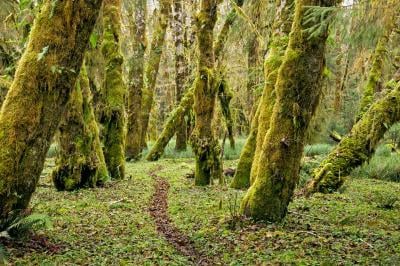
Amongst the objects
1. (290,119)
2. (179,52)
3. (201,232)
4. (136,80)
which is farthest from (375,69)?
(201,232)

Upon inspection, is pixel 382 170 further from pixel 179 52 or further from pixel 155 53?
pixel 155 53

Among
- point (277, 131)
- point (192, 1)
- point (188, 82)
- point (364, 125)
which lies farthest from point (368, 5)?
point (192, 1)

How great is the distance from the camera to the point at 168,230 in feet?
23.9

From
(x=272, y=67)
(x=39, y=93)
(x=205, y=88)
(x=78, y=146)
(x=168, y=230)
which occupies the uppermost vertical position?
(x=272, y=67)

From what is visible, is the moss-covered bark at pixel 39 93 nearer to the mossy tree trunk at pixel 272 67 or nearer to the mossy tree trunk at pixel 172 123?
the mossy tree trunk at pixel 272 67

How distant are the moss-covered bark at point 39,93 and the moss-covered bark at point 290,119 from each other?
2906 millimetres

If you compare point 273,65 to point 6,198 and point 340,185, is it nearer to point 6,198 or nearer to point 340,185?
point 340,185

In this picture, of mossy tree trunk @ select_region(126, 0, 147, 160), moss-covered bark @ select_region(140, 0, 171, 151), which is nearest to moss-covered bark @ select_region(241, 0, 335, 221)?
mossy tree trunk @ select_region(126, 0, 147, 160)

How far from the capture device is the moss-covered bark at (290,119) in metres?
6.94

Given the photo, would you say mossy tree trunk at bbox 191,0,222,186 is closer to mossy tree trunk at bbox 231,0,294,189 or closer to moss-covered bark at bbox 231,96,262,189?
moss-covered bark at bbox 231,96,262,189

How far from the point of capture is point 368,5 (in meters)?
8.79

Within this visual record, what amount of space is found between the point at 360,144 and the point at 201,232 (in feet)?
15.9

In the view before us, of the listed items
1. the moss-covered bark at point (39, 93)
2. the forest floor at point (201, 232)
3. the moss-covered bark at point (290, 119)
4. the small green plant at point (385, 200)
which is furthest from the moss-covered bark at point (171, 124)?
the moss-covered bark at point (39, 93)

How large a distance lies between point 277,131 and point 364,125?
13.1 ft
